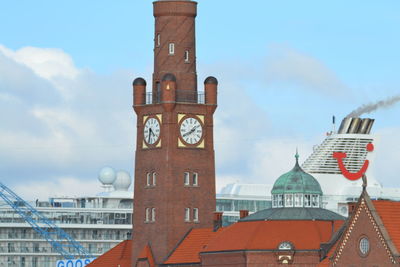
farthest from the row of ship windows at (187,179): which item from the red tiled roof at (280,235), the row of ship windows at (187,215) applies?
the red tiled roof at (280,235)

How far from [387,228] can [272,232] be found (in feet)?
37.6

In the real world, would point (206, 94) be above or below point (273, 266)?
above

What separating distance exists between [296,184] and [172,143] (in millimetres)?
15249

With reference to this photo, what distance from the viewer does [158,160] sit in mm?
164125

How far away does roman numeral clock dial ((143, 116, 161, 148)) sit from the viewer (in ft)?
541

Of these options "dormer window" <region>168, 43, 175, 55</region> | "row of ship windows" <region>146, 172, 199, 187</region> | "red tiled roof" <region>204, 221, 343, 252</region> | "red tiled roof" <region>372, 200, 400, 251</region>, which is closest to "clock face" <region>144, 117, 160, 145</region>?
Answer: "row of ship windows" <region>146, 172, 199, 187</region>

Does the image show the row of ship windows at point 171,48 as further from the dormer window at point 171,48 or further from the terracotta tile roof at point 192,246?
the terracotta tile roof at point 192,246

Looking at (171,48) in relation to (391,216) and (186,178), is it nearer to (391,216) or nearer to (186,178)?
(186,178)

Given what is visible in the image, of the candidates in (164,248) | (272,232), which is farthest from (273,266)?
(164,248)

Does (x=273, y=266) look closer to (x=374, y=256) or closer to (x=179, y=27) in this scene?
(x=374, y=256)

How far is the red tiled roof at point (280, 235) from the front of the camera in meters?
148

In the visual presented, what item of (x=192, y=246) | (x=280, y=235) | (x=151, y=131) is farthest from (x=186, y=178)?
(x=280, y=235)

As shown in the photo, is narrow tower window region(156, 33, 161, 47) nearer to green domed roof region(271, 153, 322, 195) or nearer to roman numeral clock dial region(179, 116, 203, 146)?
roman numeral clock dial region(179, 116, 203, 146)

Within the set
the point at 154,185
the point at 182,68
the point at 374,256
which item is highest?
the point at 182,68
